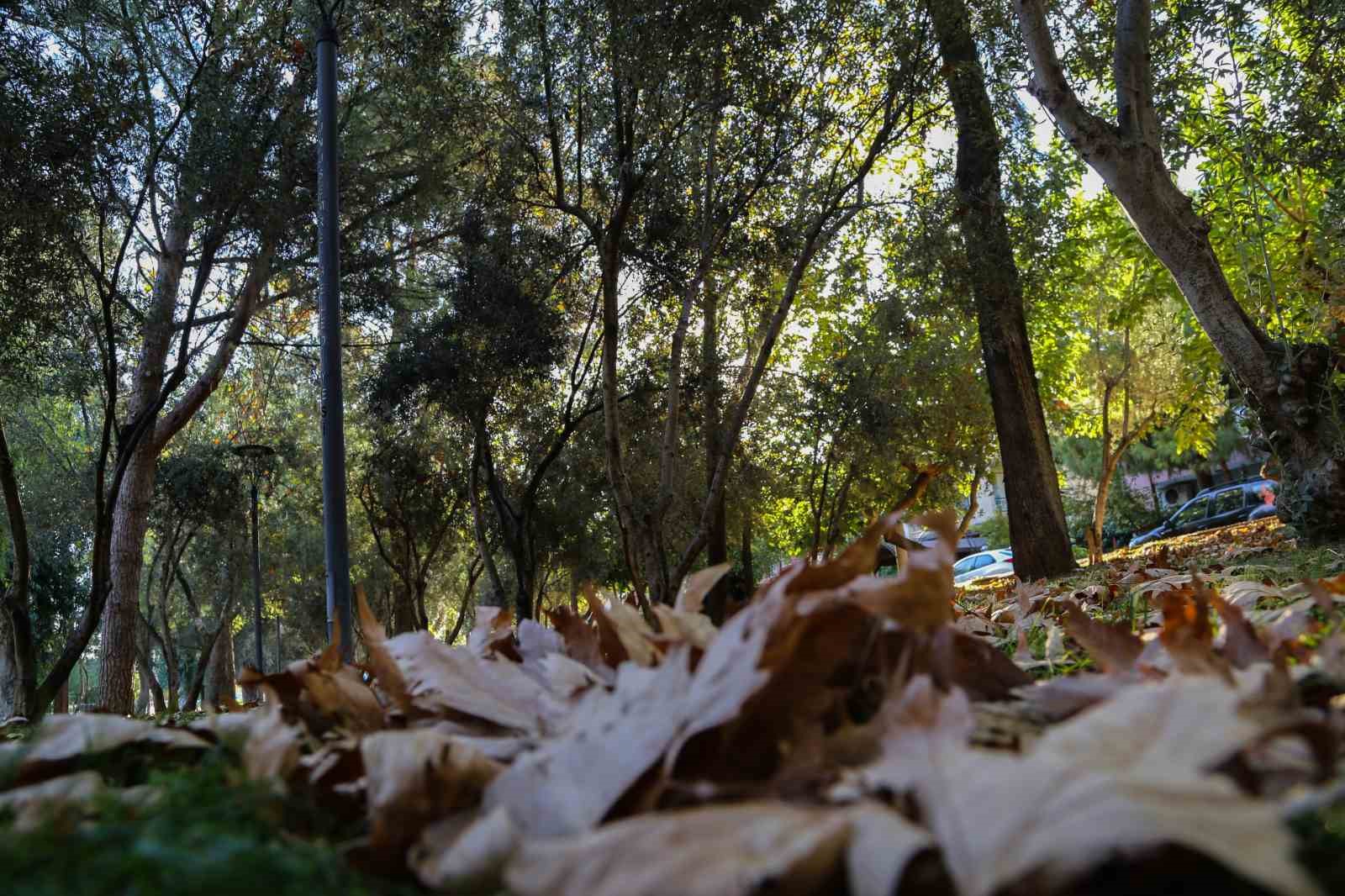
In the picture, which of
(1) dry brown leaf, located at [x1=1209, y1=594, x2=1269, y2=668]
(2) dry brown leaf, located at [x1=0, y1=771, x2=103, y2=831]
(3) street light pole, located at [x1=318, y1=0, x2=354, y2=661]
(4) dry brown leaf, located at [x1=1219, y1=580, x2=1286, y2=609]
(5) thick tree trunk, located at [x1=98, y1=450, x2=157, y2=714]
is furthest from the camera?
(5) thick tree trunk, located at [x1=98, y1=450, x2=157, y2=714]

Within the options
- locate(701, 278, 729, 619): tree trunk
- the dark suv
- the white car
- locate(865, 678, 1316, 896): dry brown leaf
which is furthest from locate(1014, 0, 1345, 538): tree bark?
the dark suv

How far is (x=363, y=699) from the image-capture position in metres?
0.93

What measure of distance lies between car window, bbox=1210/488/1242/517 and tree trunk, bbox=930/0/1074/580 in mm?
26209

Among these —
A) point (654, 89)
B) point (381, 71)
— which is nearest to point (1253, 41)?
point (654, 89)

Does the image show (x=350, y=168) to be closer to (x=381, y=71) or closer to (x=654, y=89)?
(x=381, y=71)

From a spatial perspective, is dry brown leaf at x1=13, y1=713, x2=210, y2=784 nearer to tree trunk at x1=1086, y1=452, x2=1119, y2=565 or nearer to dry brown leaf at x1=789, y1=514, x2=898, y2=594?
dry brown leaf at x1=789, y1=514, x2=898, y2=594

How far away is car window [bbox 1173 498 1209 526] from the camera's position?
35.6m

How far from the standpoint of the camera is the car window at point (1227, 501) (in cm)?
3450

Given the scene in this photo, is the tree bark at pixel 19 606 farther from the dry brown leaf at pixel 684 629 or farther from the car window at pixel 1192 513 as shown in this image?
the car window at pixel 1192 513

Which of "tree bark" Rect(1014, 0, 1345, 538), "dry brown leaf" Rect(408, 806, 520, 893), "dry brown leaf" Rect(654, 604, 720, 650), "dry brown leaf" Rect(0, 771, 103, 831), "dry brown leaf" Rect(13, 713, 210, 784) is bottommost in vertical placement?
"dry brown leaf" Rect(408, 806, 520, 893)

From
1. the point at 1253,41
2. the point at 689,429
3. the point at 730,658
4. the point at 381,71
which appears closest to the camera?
the point at 730,658

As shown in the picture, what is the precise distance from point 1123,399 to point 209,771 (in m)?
28.1

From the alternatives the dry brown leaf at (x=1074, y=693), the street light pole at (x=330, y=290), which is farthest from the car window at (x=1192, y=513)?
the dry brown leaf at (x=1074, y=693)

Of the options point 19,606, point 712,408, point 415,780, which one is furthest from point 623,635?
point 712,408
